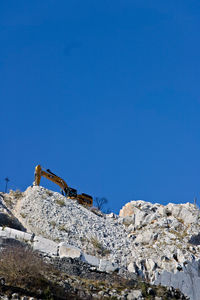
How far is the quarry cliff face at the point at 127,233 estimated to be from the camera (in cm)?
3612

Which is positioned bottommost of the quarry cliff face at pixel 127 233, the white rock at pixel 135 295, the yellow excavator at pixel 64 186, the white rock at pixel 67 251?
the white rock at pixel 135 295

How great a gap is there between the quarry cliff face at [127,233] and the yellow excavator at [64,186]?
157 cm

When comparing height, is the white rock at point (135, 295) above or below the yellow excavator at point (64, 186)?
below

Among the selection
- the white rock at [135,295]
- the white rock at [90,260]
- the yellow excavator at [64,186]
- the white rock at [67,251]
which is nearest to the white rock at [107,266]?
the white rock at [90,260]

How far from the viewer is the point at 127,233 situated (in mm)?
43500

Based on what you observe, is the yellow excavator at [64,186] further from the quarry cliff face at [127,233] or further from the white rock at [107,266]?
the white rock at [107,266]

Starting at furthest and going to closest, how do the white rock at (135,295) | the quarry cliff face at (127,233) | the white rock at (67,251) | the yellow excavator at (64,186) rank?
1. the yellow excavator at (64,186)
2. the quarry cliff face at (127,233)
3. the white rock at (67,251)
4. the white rock at (135,295)

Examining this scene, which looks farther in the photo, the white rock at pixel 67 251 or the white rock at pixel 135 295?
the white rock at pixel 67 251

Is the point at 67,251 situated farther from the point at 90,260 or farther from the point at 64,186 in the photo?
the point at 64,186

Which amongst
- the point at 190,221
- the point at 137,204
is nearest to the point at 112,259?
the point at 190,221

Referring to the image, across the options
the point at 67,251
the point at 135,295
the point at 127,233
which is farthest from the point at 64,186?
the point at 135,295

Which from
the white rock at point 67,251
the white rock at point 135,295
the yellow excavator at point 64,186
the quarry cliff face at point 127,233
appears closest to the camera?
the white rock at point 135,295

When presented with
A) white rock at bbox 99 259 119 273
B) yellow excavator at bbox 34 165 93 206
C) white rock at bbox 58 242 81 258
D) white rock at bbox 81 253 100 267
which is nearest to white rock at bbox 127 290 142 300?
white rock at bbox 99 259 119 273

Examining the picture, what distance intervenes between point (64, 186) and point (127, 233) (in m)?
7.64
